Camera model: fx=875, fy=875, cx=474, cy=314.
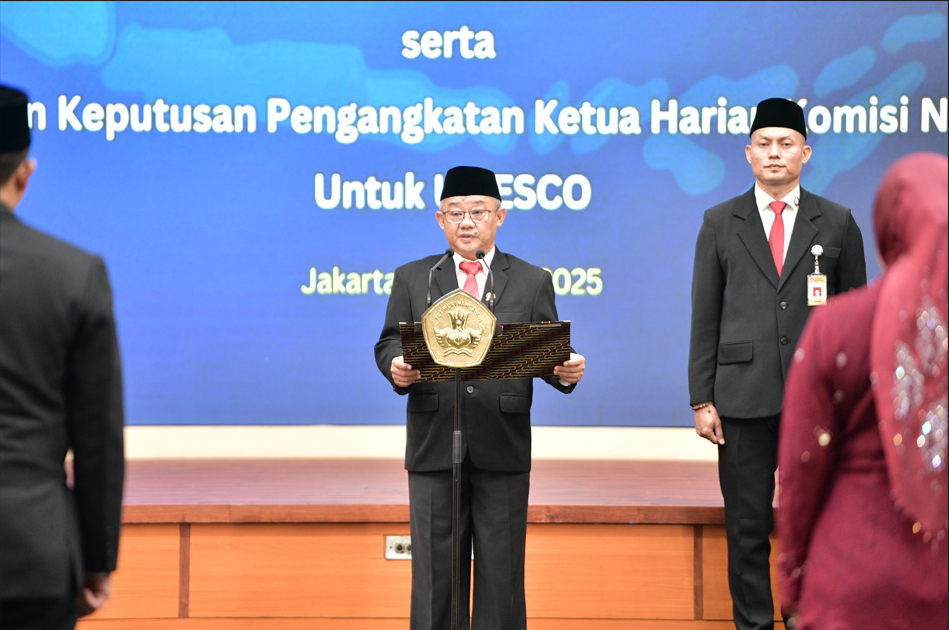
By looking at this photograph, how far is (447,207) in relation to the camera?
2.68 meters

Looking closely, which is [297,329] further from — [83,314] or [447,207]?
[83,314]

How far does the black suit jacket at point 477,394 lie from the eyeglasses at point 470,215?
14cm

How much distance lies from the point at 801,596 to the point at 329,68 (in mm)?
3721

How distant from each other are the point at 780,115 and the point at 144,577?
2646 millimetres

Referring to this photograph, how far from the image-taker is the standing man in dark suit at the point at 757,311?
106 inches

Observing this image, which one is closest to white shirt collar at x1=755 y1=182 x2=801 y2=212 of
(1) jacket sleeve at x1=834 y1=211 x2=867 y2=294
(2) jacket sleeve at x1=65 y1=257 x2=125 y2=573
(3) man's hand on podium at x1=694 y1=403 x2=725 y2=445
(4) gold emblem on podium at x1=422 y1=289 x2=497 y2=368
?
(1) jacket sleeve at x1=834 y1=211 x2=867 y2=294

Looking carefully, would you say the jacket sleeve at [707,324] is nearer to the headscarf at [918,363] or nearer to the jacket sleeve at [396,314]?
the jacket sleeve at [396,314]

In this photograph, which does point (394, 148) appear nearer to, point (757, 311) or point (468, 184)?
point (468, 184)

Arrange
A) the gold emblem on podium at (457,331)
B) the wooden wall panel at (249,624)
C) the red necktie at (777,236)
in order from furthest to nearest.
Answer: the wooden wall panel at (249,624), the red necktie at (777,236), the gold emblem on podium at (457,331)

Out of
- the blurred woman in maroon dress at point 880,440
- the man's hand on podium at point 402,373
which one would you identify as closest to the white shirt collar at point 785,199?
the man's hand on podium at point 402,373

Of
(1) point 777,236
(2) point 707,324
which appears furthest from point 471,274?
(1) point 777,236

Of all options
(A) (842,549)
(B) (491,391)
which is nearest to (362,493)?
(B) (491,391)

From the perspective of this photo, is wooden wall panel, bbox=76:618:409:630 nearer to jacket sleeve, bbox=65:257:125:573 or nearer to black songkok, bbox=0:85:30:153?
jacket sleeve, bbox=65:257:125:573

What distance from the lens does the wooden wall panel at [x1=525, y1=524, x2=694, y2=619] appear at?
3094 millimetres
